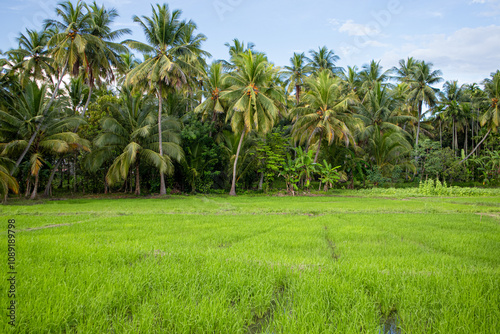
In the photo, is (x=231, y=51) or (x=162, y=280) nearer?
(x=162, y=280)

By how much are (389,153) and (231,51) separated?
55.7 feet

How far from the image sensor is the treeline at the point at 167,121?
15.1 meters

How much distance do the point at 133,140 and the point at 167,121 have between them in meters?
2.58

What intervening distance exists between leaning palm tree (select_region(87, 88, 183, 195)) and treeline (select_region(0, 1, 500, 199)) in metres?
0.07

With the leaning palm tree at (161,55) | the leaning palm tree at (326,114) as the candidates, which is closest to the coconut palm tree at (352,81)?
the leaning palm tree at (326,114)

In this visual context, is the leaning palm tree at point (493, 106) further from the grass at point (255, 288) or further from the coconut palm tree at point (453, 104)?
the grass at point (255, 288)

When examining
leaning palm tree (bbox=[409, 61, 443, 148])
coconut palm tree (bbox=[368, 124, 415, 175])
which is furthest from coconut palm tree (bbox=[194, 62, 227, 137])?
leaning palm tree (bbox=[409, 61, 443, 148])

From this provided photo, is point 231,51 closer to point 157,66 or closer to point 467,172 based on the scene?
point 157,66

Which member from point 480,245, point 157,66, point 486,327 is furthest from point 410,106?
point 486,327

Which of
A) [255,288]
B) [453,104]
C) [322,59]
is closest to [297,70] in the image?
[322,59]

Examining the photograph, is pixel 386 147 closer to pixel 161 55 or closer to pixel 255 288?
pixel 161 55

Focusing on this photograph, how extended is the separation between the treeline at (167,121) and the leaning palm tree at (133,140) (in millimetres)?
69

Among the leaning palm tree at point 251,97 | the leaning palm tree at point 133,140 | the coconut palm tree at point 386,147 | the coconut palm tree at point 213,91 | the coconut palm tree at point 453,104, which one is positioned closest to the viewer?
the leaning palm tree at point 133,140

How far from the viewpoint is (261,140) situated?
19922 millimetres
